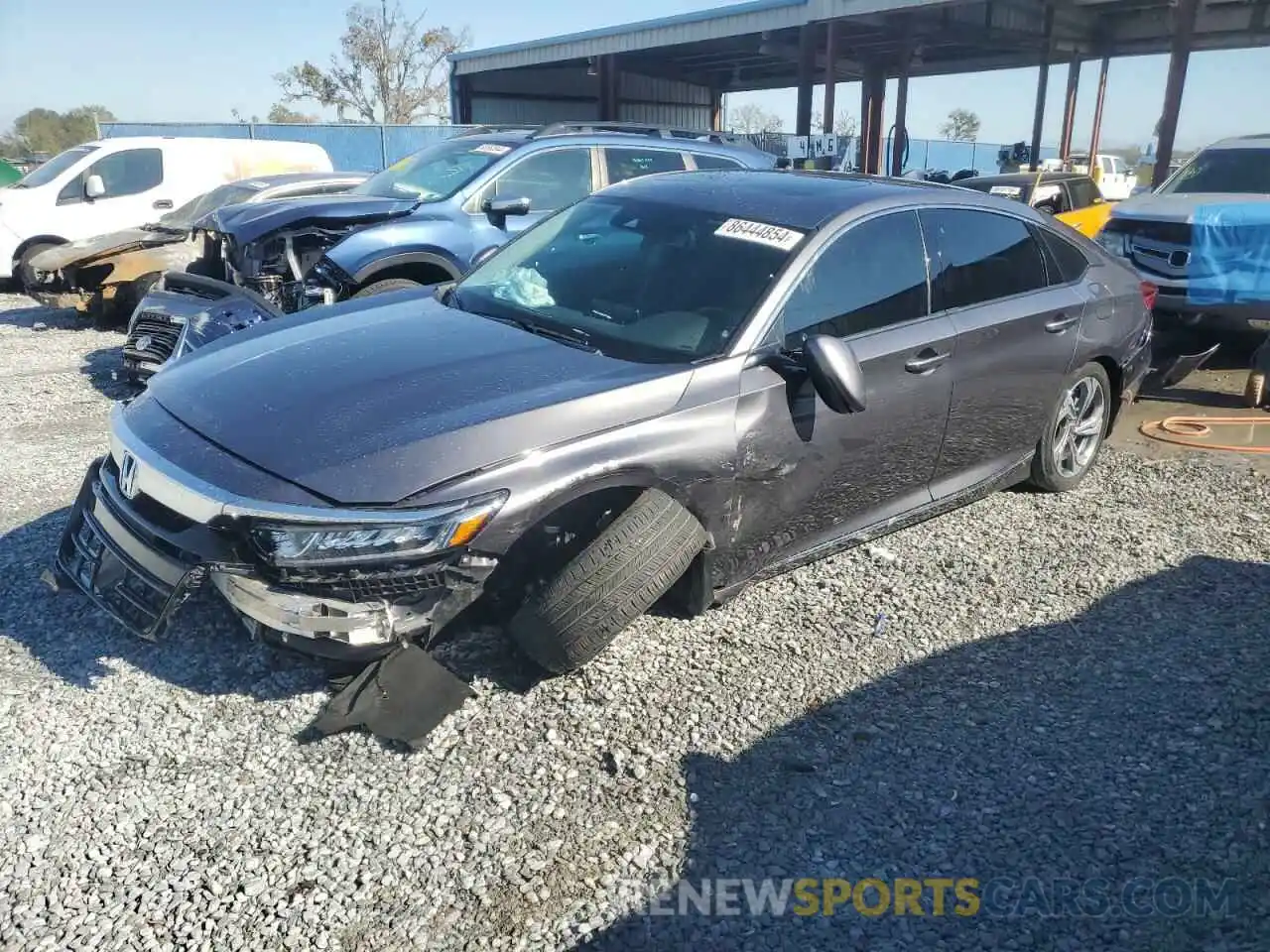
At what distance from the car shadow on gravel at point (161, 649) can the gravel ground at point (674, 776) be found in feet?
0.04

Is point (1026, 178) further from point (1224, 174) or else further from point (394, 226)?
point (394, 226)

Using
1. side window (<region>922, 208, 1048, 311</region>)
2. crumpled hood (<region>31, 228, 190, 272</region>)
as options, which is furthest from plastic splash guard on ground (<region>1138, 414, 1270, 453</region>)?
crumpled hood (<region>31, 228, 190, 272</region>)

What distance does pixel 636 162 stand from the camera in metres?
8.27

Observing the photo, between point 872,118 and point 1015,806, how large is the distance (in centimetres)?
2753

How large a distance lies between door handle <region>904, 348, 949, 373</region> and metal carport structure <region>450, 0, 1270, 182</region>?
56.7 ft

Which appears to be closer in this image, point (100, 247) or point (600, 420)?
point (600, 420)

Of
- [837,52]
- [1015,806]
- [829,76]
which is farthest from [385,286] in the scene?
[837,52]

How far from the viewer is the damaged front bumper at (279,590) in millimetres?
2744

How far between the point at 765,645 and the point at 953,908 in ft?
4.26

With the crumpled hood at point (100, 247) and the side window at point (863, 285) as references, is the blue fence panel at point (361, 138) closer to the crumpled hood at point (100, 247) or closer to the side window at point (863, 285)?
the crumpled hood at point (100, 247)

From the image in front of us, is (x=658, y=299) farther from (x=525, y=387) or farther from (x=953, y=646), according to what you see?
(x=953, y=646)

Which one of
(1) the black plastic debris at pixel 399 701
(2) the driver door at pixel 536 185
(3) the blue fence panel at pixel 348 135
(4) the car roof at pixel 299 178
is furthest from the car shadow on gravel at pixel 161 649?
(3) the blue fence panel at pixel 348 135

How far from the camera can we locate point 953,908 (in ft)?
7.96

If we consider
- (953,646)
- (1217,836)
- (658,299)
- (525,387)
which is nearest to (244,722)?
(525,387)
